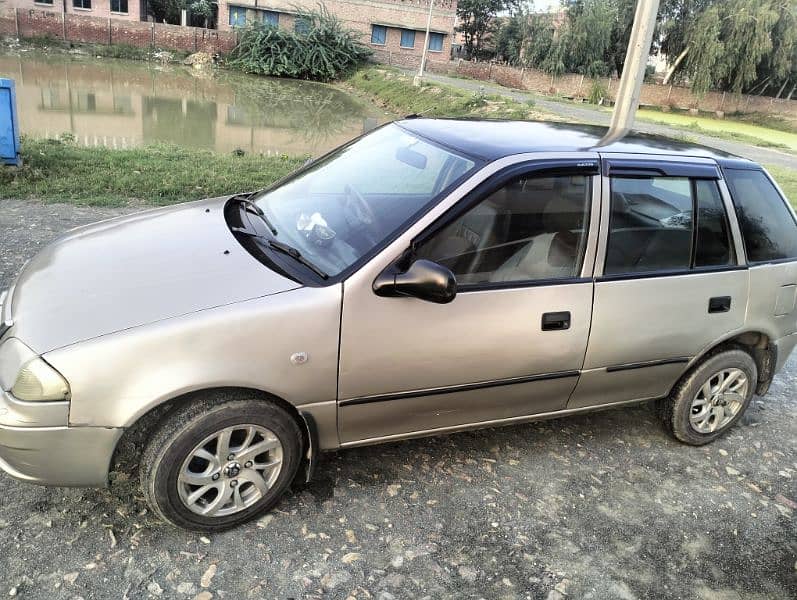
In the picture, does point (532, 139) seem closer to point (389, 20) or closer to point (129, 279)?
point (129, 279)

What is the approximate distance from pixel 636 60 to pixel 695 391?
439 cm

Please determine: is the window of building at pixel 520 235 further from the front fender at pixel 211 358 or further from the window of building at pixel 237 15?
the window of building at pixel 237 15

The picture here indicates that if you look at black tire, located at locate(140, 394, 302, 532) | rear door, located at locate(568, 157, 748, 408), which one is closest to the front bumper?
A: black tire, located at locate(140, 394, 302, 532)

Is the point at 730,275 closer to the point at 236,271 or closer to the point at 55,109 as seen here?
the point at 236,271

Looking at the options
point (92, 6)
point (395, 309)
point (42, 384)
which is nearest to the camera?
point (42, 384)

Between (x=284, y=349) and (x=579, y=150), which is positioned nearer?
(x=284, y=349)

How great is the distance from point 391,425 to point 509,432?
113cm

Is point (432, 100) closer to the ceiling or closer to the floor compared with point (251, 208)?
closer to the floor

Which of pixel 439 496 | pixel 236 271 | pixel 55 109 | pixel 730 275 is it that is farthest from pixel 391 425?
pixel 55 109

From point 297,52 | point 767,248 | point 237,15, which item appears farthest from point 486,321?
point 237,15

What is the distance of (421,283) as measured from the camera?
278cm

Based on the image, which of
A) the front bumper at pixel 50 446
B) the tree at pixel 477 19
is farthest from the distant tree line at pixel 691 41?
the front bumper at pixel 50 446

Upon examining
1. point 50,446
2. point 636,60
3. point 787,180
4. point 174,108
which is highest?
point 636,60

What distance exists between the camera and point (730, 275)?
377cm
